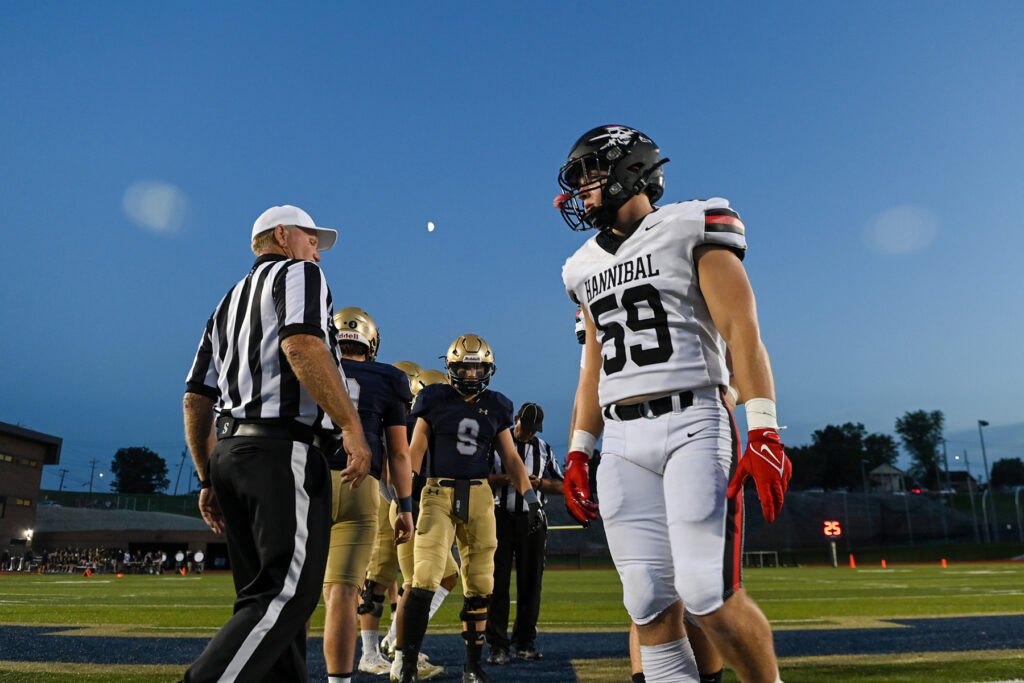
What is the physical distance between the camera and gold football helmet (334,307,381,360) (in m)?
5.23

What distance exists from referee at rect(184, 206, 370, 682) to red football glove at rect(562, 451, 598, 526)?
36.6 inches

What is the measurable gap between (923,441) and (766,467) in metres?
133

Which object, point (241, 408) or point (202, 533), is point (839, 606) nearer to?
point (241, 408)

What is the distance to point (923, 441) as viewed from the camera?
391ft

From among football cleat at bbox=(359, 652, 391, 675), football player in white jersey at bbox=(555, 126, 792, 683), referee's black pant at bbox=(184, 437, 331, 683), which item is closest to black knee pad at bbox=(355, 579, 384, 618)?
football cleat at bbox=(359, 652, 391, 675)

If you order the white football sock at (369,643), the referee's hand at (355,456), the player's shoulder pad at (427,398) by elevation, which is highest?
the player's shoulder pad at (427,398)

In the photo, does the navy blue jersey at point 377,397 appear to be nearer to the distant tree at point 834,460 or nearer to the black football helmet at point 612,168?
the black football helmet at point 612,168

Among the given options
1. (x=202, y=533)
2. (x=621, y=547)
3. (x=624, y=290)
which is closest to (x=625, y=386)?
(x=624, y=290)

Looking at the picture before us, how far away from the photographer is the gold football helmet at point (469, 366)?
→ 617 centimetres

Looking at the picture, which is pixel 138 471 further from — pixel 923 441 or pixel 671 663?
pixel 671 663

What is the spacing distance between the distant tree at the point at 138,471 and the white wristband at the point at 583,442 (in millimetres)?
133483

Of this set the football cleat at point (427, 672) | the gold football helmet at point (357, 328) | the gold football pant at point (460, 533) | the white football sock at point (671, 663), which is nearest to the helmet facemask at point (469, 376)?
the gold football pant at point (460, 533)

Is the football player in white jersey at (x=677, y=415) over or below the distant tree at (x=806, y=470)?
below

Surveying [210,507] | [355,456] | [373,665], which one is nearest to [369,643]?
[373,665]
